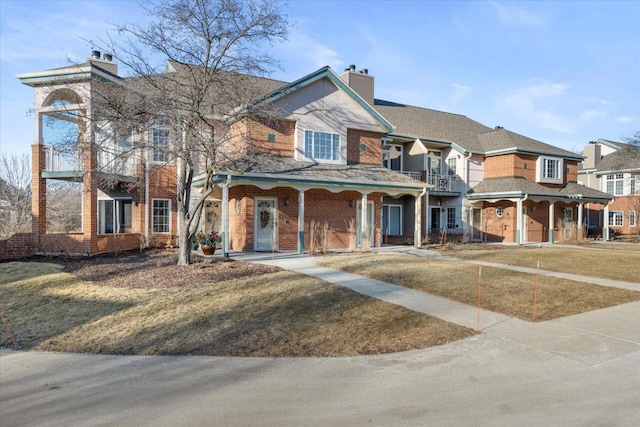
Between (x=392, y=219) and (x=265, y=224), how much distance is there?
9.40 meters

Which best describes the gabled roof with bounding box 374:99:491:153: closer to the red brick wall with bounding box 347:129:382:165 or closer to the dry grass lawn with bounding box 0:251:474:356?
the red brick wall with bounding box 347:129:382:165

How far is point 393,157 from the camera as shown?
25.2m

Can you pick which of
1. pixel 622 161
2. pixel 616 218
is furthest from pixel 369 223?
pixel 616 218

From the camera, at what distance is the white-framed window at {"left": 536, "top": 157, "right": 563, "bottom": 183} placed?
88.6 ft

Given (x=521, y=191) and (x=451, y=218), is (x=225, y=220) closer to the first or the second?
(x=451, y=218)

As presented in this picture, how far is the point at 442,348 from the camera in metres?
6.25

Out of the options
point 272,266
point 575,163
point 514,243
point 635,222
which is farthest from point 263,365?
point 635,222

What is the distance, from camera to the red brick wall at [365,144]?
66.3 ft

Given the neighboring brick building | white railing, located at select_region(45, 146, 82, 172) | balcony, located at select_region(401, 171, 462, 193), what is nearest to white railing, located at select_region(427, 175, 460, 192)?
balcony, located at select_region(401, 171, 462, 193)

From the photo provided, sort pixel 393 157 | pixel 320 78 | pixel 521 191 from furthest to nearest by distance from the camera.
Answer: pixel 393 157 → pixel 521 191 → pixel 320 78

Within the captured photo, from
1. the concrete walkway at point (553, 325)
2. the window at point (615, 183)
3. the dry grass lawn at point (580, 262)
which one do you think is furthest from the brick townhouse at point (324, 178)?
the window at point (615, 183)

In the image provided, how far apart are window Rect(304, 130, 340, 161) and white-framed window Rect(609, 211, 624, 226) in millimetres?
29312

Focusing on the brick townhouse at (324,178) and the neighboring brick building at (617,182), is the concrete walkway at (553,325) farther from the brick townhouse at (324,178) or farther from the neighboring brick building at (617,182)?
the neighboring brick building at (617,182)

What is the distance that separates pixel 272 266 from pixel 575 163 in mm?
26223
